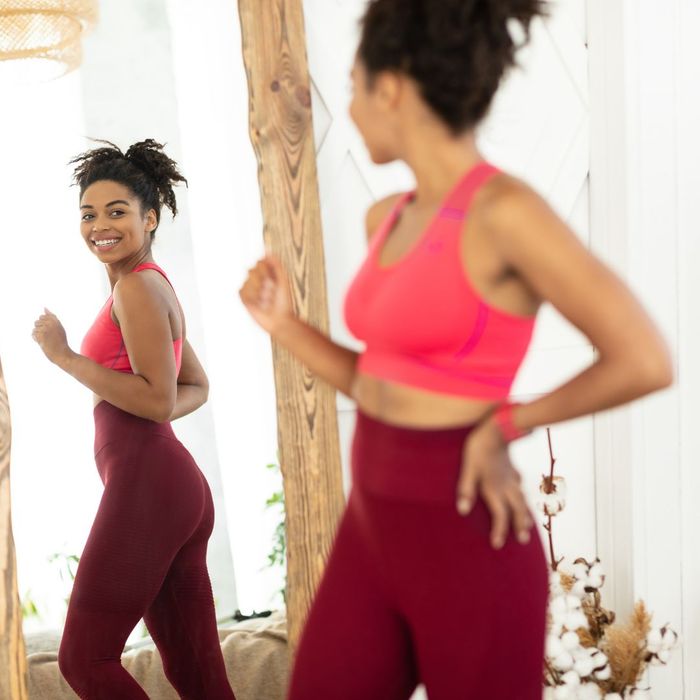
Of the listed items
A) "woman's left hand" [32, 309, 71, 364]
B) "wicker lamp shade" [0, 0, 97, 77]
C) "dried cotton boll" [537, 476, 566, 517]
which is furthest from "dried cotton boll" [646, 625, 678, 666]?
"wicker lamp shade" [0, 0, 97, 77]

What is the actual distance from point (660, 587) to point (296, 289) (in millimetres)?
1192

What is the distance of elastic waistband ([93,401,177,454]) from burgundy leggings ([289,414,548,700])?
0.68 metres

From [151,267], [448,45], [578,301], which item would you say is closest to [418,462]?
[578,301]

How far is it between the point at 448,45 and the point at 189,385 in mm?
1036

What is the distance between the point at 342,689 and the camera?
124cm

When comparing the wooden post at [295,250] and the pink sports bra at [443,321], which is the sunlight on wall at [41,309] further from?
the pink sports bra at [443,321]

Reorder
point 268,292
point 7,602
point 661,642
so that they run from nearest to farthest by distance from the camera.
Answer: point 268,292 < point 7,602 < point 661,642

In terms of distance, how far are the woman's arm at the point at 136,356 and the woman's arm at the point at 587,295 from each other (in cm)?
91

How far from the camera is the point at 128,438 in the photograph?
1.80m

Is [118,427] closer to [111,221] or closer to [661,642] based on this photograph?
[111,221]

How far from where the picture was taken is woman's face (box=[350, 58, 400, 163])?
115 centimetres

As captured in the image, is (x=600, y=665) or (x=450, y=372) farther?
(x=600, y=665)

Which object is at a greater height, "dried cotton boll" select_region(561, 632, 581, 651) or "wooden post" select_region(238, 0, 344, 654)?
"wooden post" select_region(238, 0, 344, 654)

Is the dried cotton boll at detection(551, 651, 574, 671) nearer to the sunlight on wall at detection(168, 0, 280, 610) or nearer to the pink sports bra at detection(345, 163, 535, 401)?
the sunlight on wall at detection(168, 0, 280, 610)
